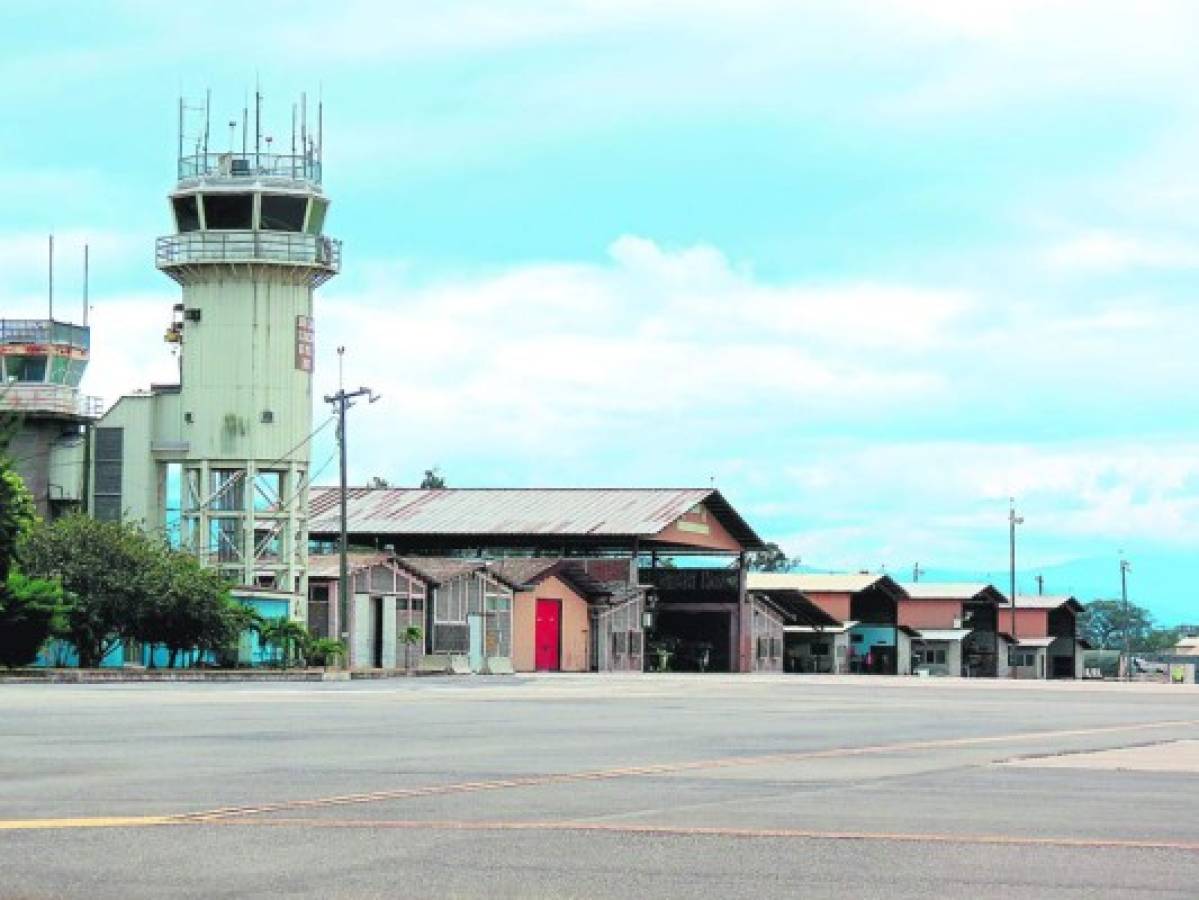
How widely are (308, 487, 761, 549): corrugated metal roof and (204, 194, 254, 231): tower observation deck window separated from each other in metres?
19.7

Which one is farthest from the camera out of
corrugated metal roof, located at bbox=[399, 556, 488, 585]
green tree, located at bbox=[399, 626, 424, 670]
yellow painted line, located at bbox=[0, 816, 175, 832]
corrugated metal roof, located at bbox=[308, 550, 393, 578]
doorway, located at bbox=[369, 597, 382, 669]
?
corrugated metal roof, located at bbox=[399, 556, 488, 585]

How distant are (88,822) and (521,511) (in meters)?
77.9

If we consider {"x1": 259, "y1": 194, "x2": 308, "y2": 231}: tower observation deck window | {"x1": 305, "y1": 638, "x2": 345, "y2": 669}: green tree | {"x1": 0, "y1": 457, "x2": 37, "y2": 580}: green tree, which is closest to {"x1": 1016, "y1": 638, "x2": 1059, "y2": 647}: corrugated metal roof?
{"x1": 259, "y1": 194, "x2": 308, "y2": 231}: tower observation deck window

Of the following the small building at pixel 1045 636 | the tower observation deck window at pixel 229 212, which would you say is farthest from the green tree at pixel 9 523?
the small building at pixel 1045 636

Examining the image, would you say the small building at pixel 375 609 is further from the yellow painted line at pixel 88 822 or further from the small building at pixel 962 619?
the yellow painted line at pixel 88 822

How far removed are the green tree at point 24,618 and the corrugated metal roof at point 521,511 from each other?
35.4 m

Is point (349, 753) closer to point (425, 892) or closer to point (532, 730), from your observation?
point (532, 730)

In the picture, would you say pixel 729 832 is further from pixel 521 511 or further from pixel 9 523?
pixel 521 511

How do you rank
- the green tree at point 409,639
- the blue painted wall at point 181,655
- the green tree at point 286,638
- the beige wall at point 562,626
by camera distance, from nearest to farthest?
the blue painted wall at point 181,655 → the green tree at point 286,638 → the green tree at point 409,639 → the beige wall at point 562,626

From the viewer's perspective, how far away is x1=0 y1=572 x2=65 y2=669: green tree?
52.6 meters

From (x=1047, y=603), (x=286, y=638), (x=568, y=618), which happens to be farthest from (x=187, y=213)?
(x=1047, y=603)

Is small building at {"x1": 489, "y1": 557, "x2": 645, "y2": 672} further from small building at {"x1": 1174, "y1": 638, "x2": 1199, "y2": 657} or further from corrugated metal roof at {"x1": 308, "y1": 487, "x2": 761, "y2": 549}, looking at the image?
small building at {"x1": 1174, "y1": 638, "x2": 1199, "y2": 657}

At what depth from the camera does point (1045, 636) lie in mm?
131500

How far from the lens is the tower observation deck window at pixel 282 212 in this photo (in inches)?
2867
